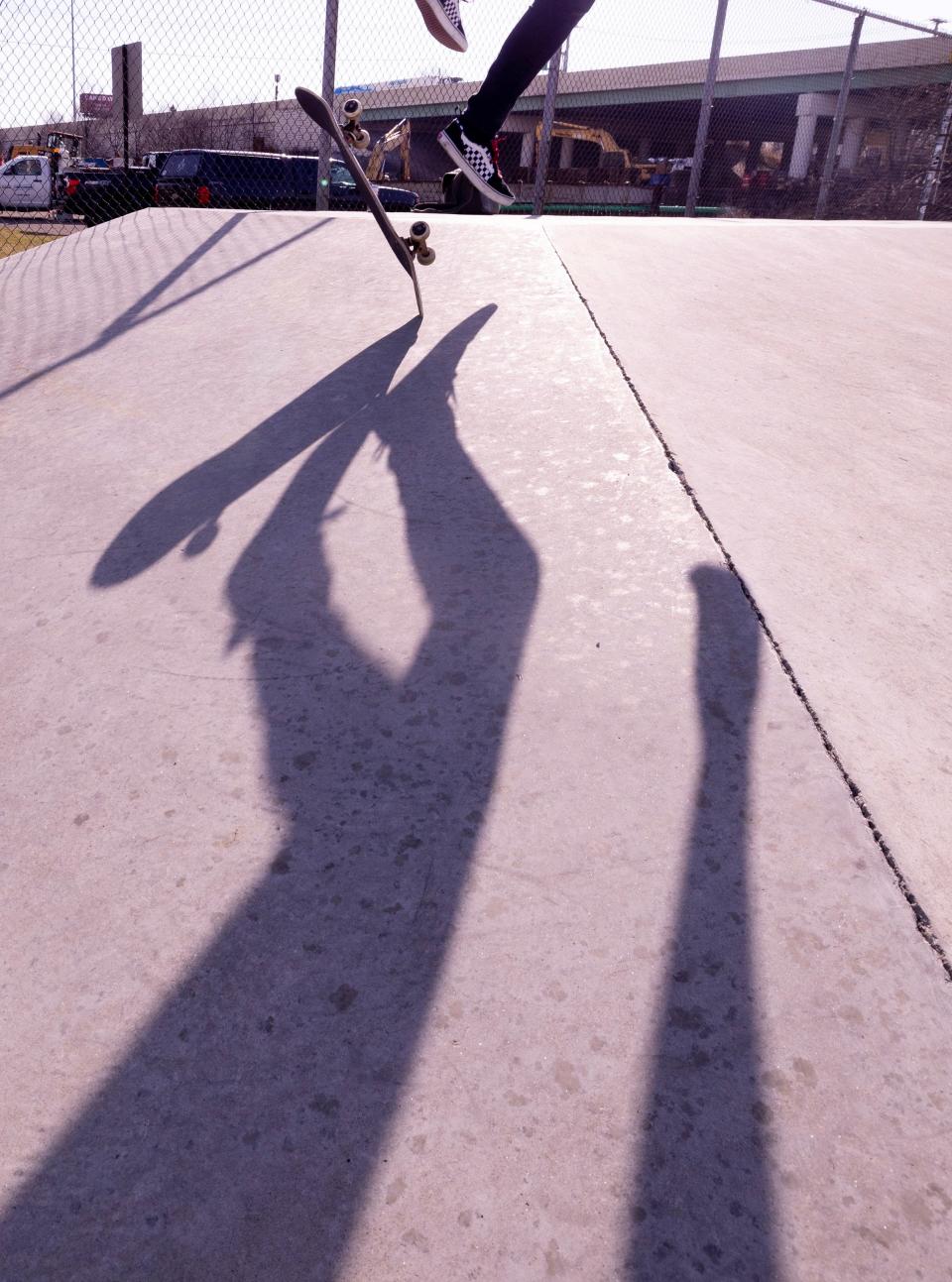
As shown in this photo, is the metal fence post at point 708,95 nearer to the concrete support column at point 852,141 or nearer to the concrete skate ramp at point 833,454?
the concrete skate ramp at point 833,454

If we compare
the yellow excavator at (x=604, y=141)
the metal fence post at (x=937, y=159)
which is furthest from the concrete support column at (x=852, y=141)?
the yellow excavator at (x=604, y=141)

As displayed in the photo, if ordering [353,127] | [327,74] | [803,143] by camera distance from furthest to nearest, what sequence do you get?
[803,143] → [327,74] → [353,127]

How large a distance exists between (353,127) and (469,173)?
553 mm

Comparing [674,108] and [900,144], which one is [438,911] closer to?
[900,144]

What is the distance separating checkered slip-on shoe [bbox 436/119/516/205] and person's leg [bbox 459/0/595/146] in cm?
3

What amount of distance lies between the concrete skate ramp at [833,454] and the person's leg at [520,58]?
613 mm

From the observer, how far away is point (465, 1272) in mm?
843

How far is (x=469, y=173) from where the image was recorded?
11.6ft

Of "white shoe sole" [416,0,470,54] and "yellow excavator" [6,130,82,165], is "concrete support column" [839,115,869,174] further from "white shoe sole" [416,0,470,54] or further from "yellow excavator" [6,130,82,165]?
"white shoe sole" [416,0,470,54]

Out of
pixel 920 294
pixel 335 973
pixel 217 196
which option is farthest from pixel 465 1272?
pixel 217 196

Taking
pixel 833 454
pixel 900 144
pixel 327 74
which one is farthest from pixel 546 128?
pixel 900 144

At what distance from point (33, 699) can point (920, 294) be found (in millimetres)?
3654

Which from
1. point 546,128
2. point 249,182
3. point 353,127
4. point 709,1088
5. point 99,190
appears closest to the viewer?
point 709,1088

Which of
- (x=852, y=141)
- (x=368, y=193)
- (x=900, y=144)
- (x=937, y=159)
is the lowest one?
(x=368, y=193)
